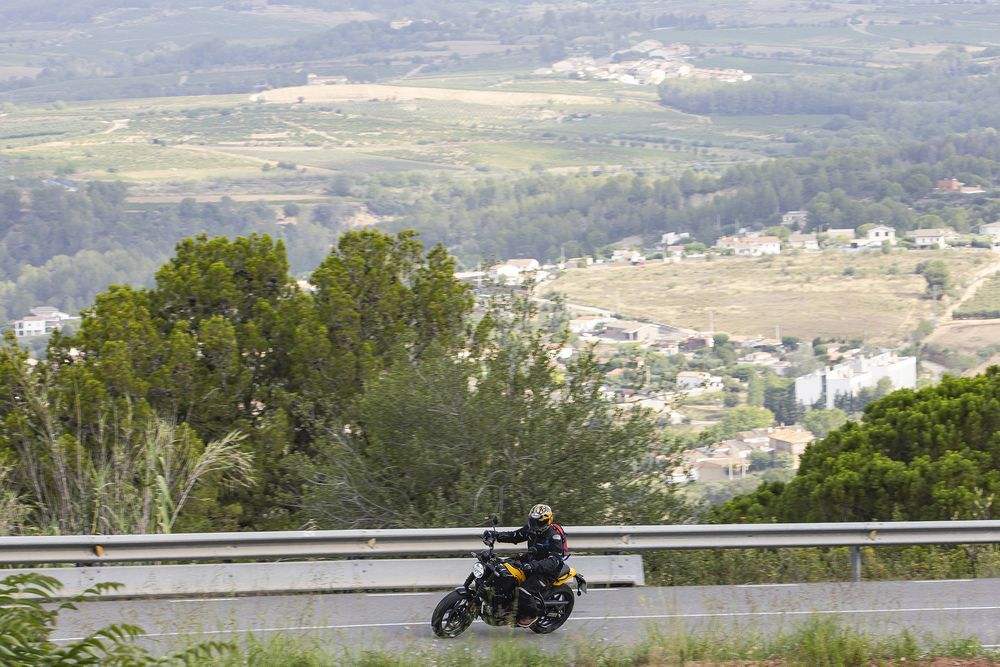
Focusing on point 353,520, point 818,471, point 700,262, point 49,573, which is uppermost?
point 49,573

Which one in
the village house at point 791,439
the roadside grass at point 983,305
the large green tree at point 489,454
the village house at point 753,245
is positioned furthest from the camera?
the village house at point 753,245

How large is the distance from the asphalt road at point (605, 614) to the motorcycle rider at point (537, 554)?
0.25 m

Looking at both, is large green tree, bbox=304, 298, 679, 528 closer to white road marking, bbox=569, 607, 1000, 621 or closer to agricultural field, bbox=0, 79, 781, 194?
white road marking, bbox=569, 607, 1000, 621

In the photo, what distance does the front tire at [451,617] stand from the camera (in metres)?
9.67

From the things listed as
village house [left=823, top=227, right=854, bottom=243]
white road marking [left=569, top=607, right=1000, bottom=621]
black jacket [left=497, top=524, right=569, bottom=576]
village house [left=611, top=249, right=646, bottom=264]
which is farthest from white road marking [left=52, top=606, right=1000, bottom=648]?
village house [left=823, top=227, right=854, bottom=243]

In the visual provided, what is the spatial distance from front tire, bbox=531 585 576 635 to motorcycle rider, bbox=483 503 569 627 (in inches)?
2.3

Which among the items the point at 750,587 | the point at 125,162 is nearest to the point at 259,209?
the point at 125,162

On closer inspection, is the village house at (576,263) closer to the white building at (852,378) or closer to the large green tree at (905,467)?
the white building at (852,378)

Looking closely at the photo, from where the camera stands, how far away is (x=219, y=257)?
19844mm

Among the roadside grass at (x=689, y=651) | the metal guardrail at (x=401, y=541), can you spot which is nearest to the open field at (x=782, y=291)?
the metal guardrail at (x=401, y=541)

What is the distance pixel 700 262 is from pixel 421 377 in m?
98.8

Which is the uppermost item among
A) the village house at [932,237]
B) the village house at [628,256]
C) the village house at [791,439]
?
the village house at [791,439]

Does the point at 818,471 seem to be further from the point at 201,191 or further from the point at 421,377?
the point at 201,191

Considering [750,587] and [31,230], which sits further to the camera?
[31,230]
